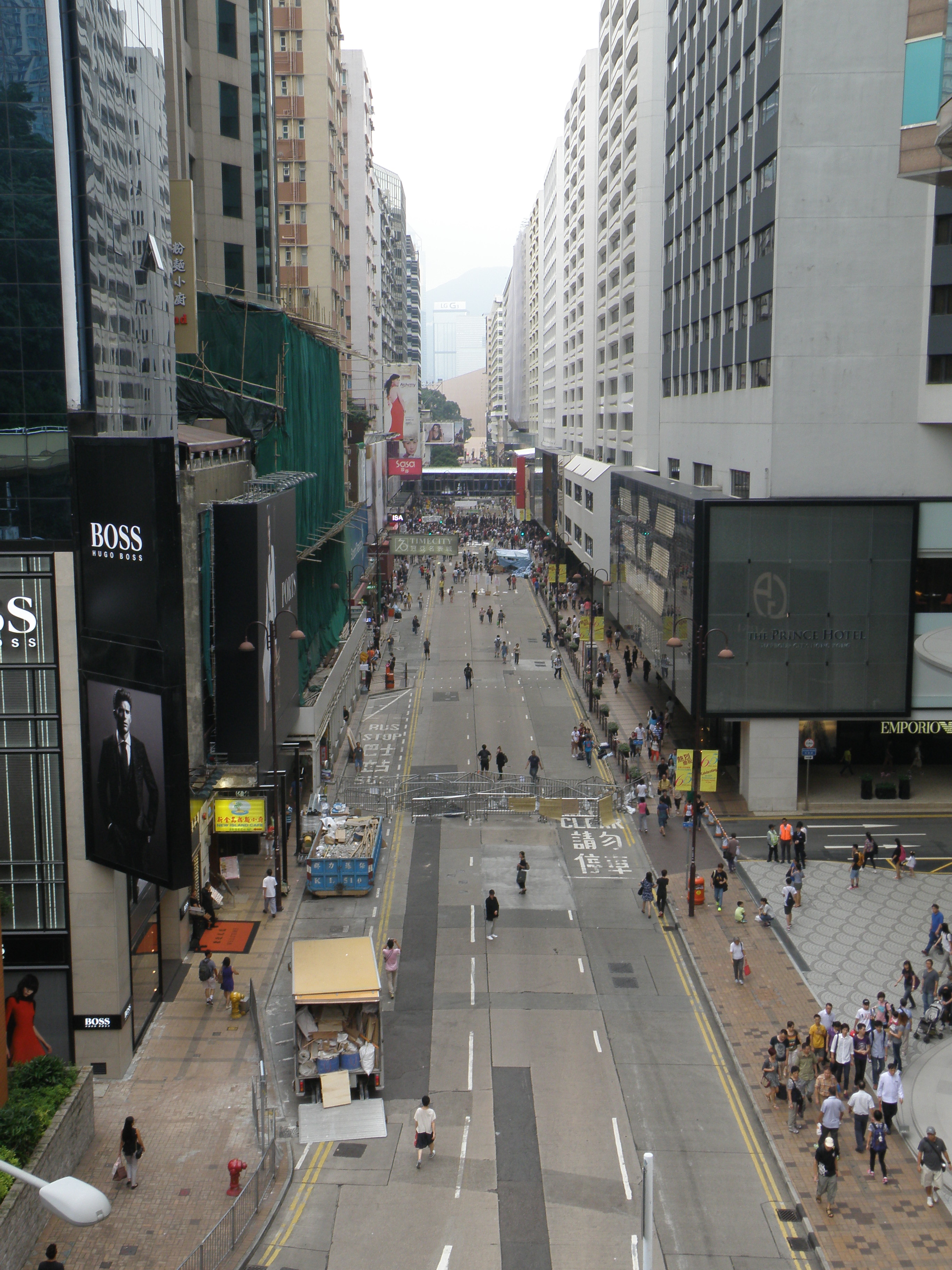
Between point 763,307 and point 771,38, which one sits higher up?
point 771,38

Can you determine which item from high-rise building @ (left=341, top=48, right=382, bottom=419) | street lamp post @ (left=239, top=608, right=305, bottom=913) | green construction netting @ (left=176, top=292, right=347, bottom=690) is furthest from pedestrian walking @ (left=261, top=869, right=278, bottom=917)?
high-rise building @ (left=341, top=48, right=382, bottom=419)

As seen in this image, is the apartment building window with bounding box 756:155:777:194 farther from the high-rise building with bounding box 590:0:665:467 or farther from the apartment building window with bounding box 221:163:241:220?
the high-rise building with bounding box 590:0:665:467

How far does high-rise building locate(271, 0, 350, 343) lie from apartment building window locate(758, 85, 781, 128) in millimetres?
36165

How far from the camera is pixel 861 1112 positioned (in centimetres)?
2002

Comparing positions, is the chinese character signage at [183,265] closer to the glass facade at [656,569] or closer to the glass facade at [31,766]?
the glass facade at [31,766]

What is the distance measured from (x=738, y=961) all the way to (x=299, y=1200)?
11779 mm

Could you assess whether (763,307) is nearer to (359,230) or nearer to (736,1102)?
(736,1102)

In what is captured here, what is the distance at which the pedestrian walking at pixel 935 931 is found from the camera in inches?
1093

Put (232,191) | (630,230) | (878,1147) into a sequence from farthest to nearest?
1. (630,230)
2. (232,191)
3. (878,1147)

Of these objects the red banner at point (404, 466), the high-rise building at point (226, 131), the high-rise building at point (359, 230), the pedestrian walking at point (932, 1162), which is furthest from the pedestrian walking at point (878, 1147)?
the red banner at point (404, 466)

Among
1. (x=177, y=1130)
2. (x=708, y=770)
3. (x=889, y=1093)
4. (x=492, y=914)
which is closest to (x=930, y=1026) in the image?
(x=889, y=1093)

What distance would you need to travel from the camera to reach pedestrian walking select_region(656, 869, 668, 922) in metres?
31.0

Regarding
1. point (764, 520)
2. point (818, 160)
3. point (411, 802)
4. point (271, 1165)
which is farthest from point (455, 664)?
point (271, 1165)

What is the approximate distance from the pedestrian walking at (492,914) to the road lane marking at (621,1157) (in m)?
8.98
